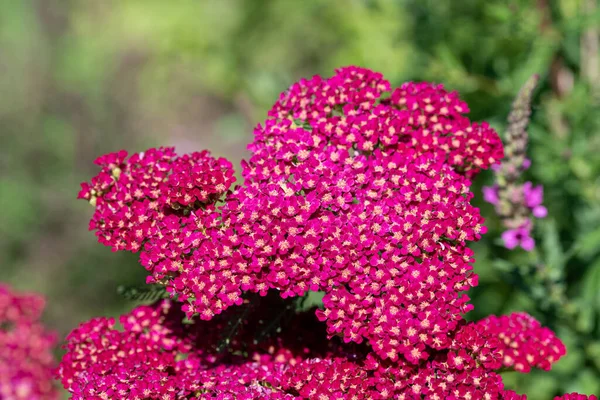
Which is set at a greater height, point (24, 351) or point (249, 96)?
point (249, 96)

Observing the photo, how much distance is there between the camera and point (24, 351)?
3225mm

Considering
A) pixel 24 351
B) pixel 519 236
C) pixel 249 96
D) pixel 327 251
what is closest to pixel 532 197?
pixel 519 236

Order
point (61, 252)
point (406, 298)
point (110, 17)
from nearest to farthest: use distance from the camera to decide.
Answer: point (406, 298) → point (61, 252) → point (110, 17)

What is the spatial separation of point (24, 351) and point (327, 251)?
81.4 inches

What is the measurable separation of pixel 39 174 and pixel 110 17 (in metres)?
3.62

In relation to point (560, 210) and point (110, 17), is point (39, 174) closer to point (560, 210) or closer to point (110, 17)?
point (110, 17)

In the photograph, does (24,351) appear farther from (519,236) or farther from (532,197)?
(532,197)

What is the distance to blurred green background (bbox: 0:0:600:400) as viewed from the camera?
138 inches

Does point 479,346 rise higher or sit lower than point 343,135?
lower

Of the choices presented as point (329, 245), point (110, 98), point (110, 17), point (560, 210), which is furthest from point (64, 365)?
point (110, 17)

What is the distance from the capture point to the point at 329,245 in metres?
1.90

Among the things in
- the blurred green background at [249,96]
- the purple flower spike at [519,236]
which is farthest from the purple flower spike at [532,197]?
the blurred green background at [249,96]

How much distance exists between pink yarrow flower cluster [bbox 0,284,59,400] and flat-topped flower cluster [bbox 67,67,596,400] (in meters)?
1.10

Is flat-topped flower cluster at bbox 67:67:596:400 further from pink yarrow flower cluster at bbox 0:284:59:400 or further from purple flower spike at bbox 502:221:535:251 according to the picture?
pink yarrow flower cluster at bbox 0:284:59:400
